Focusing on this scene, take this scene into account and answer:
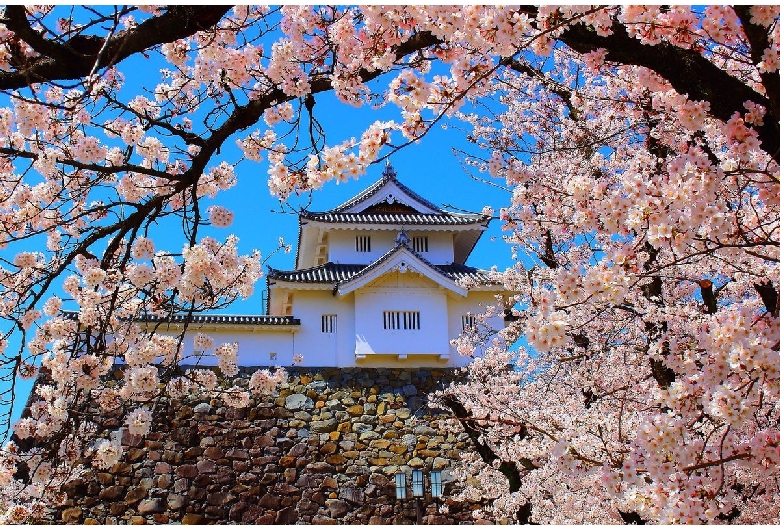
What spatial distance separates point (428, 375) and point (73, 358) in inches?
455

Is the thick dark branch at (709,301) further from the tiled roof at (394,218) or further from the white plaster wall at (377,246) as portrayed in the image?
the white plaster wall at (377,246)

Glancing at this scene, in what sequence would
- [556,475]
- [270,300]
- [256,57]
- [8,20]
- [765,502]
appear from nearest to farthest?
[8,20]
[256,57]
[765,502]
[556,475]
[270,300]

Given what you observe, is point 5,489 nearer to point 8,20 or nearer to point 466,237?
point 8,20

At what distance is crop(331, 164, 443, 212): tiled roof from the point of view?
1939cm

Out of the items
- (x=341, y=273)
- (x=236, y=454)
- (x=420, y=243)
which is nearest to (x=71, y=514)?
(x=236, y=454)

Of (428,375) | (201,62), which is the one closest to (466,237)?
(428,375)

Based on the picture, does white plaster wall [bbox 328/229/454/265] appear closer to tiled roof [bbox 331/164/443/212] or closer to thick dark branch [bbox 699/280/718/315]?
tiled roof [bbox 331/164/443/212]

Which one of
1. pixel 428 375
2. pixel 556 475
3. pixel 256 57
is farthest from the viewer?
pixel 428 375

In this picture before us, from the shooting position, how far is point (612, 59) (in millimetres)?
3445

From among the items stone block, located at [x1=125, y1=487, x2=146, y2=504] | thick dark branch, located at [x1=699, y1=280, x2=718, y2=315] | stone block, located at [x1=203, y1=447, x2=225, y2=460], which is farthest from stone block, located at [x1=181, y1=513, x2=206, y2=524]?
thick dark branch, located at [x1=699, y1=280, x2=718, y2=315]

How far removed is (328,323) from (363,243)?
2.88m

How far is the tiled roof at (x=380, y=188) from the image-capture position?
63.6 ft

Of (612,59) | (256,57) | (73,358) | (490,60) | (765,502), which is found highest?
(256,57)

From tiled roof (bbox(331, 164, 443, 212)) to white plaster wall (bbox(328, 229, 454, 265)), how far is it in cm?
83
